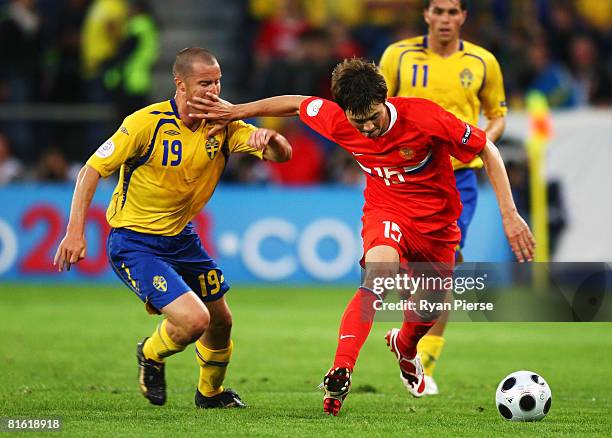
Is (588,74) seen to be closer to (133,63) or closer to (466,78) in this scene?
(133,63)

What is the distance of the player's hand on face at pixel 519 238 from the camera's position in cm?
675

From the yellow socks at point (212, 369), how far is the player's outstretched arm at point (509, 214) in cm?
208

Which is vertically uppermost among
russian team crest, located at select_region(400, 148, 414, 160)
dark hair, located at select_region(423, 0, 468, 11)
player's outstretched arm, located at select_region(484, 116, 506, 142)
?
dark hair, located at select_region(423, 0, 468, 11)

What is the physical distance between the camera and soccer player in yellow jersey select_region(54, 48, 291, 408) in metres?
7.28

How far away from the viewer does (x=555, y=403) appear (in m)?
7.99

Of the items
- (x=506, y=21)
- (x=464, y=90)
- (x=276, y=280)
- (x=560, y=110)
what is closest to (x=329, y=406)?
(x=464, y=90)

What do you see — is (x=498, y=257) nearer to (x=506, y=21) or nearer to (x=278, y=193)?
(x=278, y=193)

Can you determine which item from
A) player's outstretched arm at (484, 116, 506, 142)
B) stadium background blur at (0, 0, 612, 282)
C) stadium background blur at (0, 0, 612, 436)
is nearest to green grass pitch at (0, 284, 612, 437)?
stadium background blur at (0, 0, 612, 436)

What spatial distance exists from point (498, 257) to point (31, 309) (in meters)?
6.50

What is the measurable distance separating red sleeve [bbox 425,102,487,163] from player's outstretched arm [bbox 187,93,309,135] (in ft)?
2.91

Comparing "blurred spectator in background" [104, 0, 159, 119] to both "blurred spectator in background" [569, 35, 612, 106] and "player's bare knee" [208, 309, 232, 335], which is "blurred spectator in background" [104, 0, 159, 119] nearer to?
"blurred spectator in background" [569, 35, 612, 106]

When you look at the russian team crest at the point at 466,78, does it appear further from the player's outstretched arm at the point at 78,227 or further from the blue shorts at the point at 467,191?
the player's outstretched arm at the point at 78,227

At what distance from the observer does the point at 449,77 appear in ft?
29.4

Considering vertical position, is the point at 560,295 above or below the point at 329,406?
above
